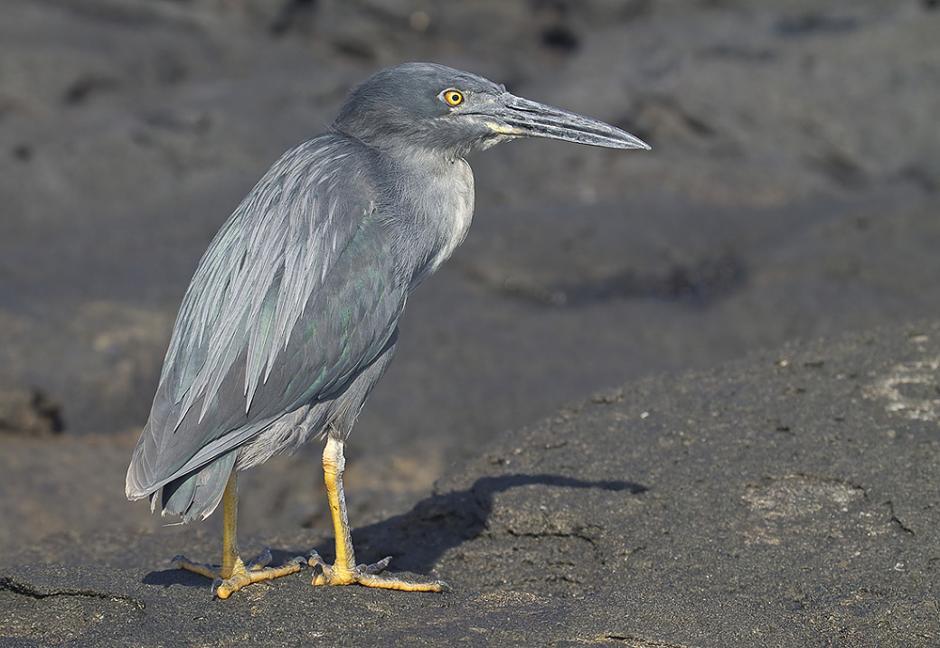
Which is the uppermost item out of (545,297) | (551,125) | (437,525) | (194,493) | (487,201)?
(551,125)

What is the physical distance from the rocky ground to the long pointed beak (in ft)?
4.63

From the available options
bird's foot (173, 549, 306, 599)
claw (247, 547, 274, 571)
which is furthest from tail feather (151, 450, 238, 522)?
claw (247, 547, 274, 571)

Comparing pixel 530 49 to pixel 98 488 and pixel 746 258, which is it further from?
pixel 98 488

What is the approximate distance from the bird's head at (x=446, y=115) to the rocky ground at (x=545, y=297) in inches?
58.1

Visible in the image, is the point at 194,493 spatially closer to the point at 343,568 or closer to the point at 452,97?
the point at 343,568

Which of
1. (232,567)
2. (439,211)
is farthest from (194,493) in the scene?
(439,211)

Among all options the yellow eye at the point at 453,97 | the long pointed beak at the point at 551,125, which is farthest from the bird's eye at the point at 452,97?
the long pointed beak at the point at 551,125

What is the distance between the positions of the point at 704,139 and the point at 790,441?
902cm

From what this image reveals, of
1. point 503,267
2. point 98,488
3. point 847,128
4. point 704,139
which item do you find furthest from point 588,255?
point 98,488

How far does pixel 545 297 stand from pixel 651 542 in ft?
21.2

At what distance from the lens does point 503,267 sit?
11.8m

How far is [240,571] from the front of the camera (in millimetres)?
4895

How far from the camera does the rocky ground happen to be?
4.97 m

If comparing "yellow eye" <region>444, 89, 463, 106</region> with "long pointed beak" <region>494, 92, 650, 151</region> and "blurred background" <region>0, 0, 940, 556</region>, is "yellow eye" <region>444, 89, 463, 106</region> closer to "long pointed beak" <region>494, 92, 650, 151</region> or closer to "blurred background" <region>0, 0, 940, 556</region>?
"long pointed beak" <region>494, 92, 650, 151</region>
